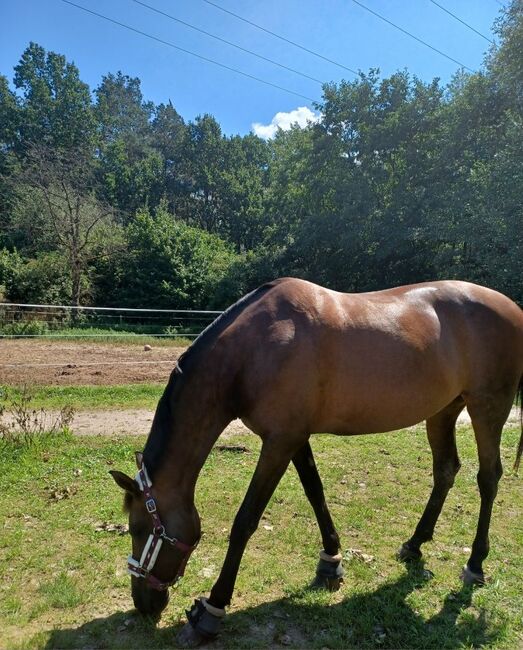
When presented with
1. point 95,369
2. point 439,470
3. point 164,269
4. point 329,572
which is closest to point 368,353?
point 439,470

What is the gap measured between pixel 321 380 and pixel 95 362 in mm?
10350

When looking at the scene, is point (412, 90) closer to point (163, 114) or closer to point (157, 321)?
point (157, 321)

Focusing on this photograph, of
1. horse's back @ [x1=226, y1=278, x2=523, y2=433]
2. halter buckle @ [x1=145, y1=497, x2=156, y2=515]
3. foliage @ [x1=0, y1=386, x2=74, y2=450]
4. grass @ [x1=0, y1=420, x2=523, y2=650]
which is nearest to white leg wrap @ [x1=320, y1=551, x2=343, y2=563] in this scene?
grass @ [x1=0, y1=420, x2=523, y2=650]

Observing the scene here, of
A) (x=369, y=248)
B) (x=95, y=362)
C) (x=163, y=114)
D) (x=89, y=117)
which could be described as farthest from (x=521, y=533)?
(x=163, y=114)

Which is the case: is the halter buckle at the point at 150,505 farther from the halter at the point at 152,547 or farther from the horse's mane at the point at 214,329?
the horse's mane at the point at 214,329

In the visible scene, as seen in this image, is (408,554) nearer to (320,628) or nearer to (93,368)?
(320,628)

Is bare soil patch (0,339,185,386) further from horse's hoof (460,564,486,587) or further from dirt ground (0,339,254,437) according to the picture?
horse's hoof (460,564,486,587)

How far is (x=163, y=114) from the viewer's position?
181ft

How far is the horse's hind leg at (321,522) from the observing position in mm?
2748

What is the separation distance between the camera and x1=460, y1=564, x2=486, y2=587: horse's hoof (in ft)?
9.02

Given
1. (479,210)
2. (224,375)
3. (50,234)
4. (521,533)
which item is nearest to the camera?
(224,375)

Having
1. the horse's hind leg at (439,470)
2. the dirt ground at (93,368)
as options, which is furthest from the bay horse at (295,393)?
the dirt ground at (93,368)

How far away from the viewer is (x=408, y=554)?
118 inches

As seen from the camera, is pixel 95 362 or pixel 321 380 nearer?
pixel 321 380
